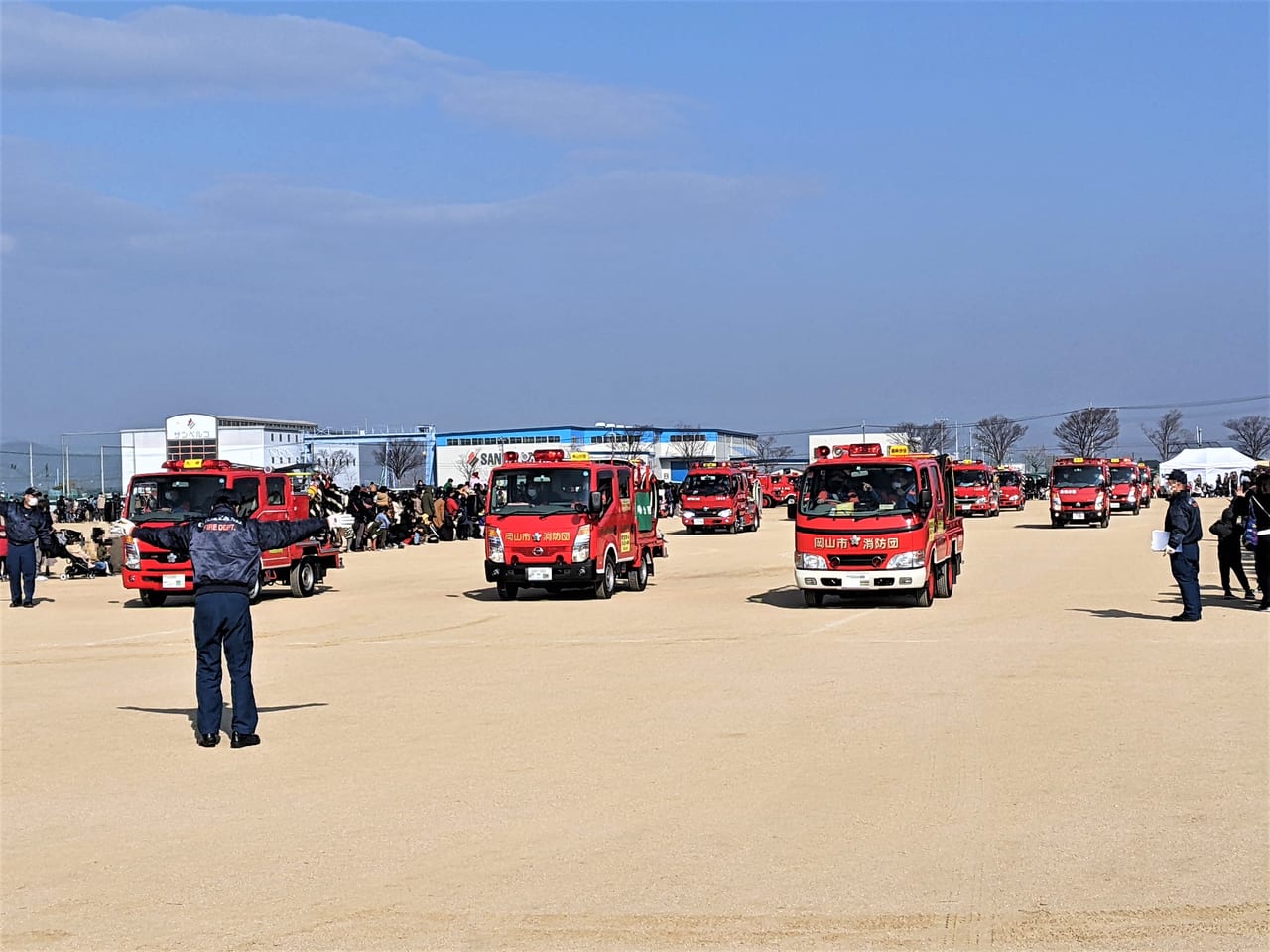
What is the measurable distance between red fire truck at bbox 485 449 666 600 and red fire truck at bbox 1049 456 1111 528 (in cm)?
2801

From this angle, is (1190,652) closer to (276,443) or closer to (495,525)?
(495,525)

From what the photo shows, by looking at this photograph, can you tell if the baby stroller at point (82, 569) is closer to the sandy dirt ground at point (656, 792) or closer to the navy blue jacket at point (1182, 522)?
the sandy dirt ground at point (656, 792)

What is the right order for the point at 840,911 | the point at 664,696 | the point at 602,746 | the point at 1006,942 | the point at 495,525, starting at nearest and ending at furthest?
1. the point at 1006,942
2. the point at 840,911
3. the point at 602,746
4. the point at 664,696
5. the point at 495,525

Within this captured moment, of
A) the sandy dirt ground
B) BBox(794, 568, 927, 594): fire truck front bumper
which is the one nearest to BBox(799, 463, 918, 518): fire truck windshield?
BBox(794, 568, 927, 594): fire truck front bumper

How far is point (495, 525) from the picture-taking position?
72.5ft

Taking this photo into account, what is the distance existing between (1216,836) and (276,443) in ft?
249

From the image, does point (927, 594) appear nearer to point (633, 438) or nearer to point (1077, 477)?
point (1077, 477)

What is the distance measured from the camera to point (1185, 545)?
58.5ft

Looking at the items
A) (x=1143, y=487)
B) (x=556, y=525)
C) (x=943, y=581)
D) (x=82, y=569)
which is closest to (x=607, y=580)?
(x=556, y=525)

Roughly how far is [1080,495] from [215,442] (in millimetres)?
30289

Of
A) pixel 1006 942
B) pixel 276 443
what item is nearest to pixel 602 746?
pixel 1006 942

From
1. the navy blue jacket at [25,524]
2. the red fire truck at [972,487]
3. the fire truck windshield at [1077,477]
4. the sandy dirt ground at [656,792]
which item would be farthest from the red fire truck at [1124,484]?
the navy blue jacket at [25,524]

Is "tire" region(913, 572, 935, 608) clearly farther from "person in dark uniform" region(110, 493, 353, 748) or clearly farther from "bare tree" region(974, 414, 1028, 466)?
"bare tree" region(974, 414, 1028, 466)

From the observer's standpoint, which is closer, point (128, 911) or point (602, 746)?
point (128, 911)
